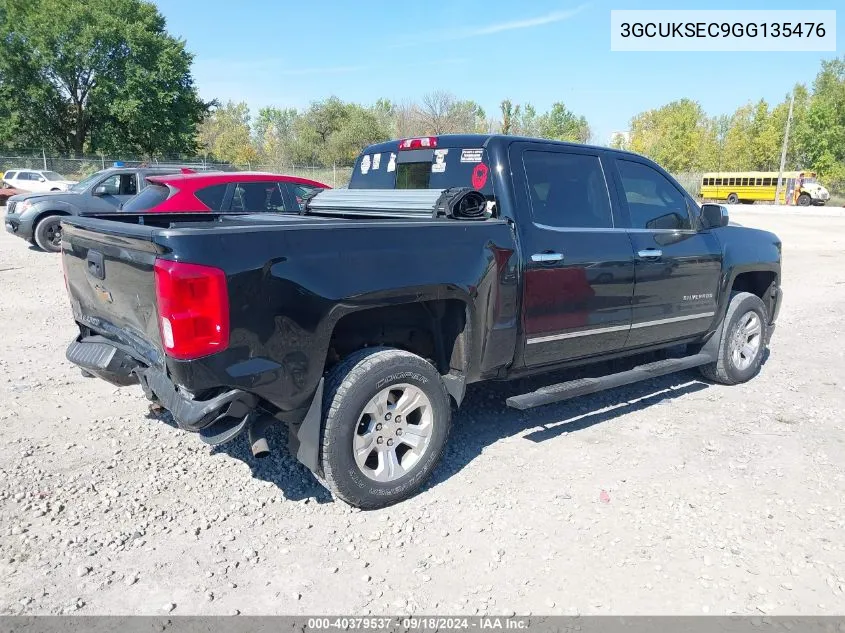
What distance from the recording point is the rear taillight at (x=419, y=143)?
4422mm

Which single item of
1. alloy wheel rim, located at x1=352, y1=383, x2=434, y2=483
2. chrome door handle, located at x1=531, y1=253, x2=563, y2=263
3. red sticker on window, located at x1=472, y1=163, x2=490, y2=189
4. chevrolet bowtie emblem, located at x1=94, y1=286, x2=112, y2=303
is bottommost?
alloy wheel rim, located at x1=352, y1=383, x2=434, y2=483

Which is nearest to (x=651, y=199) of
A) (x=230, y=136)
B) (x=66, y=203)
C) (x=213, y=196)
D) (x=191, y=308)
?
(x=191, y=308)

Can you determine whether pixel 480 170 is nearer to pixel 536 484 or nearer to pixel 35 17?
pixel 536 484

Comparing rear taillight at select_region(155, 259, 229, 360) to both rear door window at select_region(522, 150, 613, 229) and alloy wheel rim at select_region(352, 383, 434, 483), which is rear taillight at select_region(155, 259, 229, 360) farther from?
rear door window at select_region(522, 150, 613, 229)

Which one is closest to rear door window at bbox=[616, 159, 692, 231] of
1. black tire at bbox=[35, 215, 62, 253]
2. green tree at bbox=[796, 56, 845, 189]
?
black tire at bbox=[35, 215, 62, 253]

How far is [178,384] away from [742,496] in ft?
10.2

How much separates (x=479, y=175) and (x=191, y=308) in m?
2.08

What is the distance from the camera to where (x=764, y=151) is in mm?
60156

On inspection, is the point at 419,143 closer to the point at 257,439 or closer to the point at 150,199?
the point at 257,439

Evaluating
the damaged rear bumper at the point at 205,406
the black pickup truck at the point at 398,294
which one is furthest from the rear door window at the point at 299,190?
the damaged rear bumper at the point at 205,406

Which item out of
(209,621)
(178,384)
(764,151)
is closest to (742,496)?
(209,621)

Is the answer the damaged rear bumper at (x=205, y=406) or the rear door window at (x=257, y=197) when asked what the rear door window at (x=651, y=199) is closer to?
the damaged rear bumper at (x=205, y=406)

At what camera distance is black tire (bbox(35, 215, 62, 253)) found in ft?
39.1

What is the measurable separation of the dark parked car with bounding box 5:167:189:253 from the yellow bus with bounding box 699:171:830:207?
158ft
